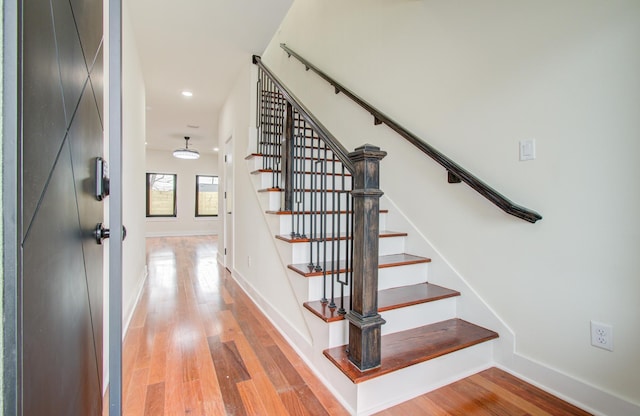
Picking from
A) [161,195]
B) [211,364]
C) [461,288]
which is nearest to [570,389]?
[461,288]

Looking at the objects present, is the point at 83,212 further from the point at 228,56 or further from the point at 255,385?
the point at 228,56

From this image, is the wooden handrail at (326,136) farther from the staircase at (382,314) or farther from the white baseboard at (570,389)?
the white baseboard at (570,389)

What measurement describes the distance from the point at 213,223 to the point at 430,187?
898cm

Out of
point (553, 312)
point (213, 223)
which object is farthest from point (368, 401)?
point (213, 223)

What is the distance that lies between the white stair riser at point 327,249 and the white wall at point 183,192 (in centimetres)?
857

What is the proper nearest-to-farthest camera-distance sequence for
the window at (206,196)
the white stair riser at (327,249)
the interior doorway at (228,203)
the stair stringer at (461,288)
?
the stair stringer at (461,288)
the white stair riser at (327,249)
the interior doorway at (228,203)
the window at (206,196)

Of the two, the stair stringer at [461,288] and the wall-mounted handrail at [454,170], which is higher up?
the wall-mounted handrail at [454,170]

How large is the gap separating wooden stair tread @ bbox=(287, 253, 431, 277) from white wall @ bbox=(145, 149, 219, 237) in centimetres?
865

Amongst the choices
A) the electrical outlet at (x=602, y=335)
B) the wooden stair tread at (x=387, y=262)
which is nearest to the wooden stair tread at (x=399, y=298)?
the wooden stair tread at (x=387, y=262)

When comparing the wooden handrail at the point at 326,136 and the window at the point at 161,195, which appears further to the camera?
the window at the point at 161,195

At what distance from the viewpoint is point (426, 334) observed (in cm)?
171

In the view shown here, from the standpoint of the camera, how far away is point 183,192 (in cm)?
952

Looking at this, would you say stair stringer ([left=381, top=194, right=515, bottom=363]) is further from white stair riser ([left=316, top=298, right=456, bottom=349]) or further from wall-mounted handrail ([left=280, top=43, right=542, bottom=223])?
wall-mounted handrail ([left=280, top=43, right=542, bottom=223])

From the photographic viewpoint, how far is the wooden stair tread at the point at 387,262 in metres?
1.77
